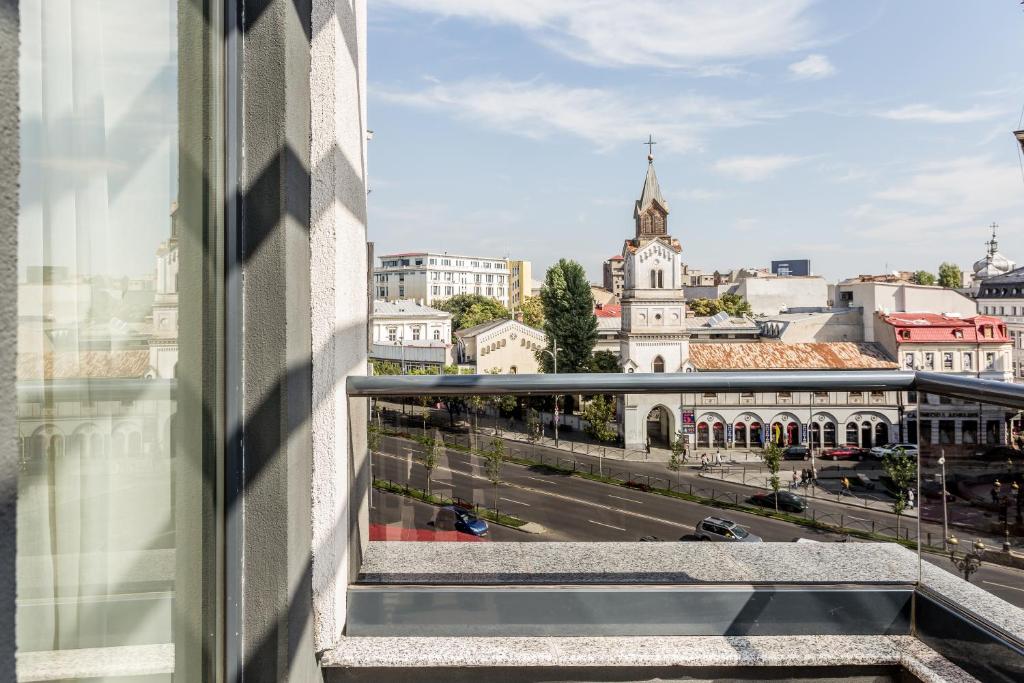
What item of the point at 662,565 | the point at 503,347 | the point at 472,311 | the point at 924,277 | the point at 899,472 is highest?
the point at 924,277

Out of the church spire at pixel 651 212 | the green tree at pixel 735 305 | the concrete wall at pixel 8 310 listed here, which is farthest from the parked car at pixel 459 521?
the green tree at pixel 735 305

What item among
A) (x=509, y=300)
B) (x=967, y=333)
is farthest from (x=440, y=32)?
(x=509, y=300)

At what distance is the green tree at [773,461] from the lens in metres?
1.62

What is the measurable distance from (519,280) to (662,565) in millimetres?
87359

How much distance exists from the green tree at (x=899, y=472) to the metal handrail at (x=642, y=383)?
6.1 inches

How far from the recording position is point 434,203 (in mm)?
63312

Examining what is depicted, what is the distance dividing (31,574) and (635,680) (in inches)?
46.5

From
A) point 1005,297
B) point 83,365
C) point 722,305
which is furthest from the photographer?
point 722,305

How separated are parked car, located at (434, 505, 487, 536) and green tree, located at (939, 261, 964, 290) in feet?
243

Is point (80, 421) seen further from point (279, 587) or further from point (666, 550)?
point (666, 550)

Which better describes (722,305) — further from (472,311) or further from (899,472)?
(899,472)

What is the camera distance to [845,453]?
1.61 m

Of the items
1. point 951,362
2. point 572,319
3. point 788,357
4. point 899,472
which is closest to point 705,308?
point 572,319

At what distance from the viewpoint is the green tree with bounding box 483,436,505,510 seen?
1646mm
